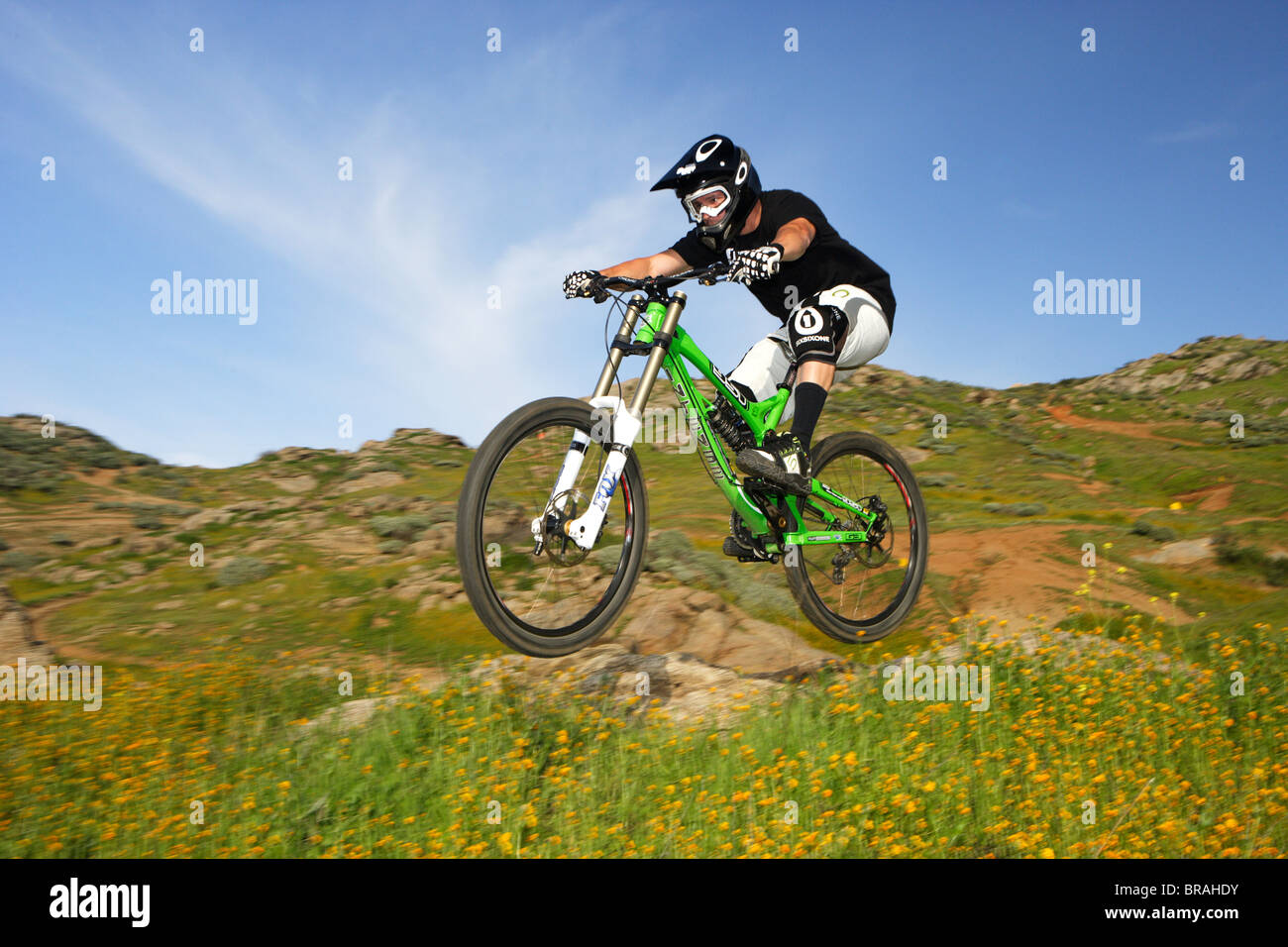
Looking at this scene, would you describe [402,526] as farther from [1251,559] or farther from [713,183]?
[1251,559]

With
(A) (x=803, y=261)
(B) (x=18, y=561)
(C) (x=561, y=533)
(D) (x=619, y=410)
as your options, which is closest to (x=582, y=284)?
(D) (x=619, y=410)

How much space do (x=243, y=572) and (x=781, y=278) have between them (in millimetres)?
6988

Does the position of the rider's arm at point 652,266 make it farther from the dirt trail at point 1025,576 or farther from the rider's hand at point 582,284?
the dirt trail at point 1025,576

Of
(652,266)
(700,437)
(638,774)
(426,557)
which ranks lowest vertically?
(638,774)

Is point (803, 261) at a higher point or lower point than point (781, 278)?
higher

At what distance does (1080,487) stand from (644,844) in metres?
16.6

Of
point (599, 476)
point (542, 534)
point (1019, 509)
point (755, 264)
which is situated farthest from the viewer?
point (1019, 509)

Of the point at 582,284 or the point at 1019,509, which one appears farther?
the point at 1019,509

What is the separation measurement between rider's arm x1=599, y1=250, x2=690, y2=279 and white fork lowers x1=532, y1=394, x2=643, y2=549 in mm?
1236

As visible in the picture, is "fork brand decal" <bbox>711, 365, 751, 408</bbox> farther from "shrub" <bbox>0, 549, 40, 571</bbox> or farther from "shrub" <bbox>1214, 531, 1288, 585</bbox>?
"shrub" <bbox>0, 549, 40, 571</bbox>

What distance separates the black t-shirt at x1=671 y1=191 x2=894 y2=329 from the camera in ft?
19.4

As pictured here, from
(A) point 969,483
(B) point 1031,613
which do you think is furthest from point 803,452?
(A) point 969,483

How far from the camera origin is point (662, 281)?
5.02 metres

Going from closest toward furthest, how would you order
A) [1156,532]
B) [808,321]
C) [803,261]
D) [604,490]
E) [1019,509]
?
[604,490], [808,321], [803,261], [1156,532], [1019,509]
